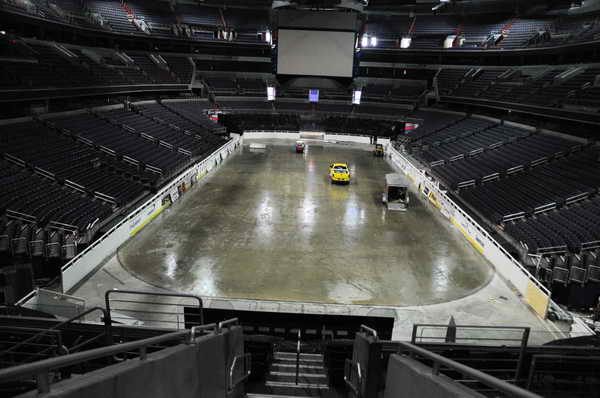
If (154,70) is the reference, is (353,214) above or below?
below

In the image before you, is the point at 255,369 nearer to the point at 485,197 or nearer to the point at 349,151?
the point at 485,197

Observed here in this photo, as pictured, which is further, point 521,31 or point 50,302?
point 521,31

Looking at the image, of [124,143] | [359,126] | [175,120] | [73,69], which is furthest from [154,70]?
[359,126]

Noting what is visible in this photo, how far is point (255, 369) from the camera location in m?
8.53

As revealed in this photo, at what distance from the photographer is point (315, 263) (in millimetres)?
15859

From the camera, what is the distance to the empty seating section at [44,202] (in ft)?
50.1

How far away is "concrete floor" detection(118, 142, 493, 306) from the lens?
14.0m

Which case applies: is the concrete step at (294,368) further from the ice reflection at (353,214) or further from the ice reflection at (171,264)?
the ice reflection at (353,214)

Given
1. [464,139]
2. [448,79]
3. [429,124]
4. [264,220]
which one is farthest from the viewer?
[448,79]

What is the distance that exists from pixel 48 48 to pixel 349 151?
90.8 ft

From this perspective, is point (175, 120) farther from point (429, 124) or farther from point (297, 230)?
point (429, 124)

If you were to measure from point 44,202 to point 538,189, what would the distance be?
23712 millimetres

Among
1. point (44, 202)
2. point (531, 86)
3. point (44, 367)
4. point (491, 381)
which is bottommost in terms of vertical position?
point (44, 202)

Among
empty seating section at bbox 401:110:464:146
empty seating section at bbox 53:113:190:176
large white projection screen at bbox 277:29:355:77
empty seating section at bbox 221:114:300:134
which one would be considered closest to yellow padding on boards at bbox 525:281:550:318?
large white projection screen at bbox 277:29:355:77
